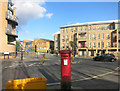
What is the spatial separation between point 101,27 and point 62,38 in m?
19.7

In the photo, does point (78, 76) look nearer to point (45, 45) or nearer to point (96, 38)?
point (96, 38)

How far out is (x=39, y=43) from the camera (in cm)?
7800

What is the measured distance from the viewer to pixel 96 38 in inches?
1750

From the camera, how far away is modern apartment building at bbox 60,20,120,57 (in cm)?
4216

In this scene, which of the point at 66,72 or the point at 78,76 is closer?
the point at 66,72

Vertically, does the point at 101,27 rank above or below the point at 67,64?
above

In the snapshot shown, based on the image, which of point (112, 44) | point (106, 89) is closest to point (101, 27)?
point (112, 44)

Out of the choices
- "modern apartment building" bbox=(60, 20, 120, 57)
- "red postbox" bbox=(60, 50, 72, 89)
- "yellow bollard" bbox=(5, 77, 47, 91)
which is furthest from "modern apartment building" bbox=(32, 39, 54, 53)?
"yellow bollard" bbox=(5, 77, 47, 91)

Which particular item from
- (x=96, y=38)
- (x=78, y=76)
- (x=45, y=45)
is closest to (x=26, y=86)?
(x=78, y=76)

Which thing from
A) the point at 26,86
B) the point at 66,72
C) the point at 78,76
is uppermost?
the point at 66,72

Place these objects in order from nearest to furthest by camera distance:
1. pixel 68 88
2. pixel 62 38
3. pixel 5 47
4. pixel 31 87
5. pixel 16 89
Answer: pixel 16 89 < pixel 31 87 < pixel 68 88 < pixel 5 47 < pixel 62 38

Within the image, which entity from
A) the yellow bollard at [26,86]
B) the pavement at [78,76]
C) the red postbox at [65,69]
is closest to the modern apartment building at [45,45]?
the pavement at [78,76]

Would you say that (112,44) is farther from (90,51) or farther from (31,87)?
(31,87)

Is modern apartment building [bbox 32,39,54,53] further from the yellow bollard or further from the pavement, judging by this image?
the yellow bollard
